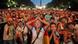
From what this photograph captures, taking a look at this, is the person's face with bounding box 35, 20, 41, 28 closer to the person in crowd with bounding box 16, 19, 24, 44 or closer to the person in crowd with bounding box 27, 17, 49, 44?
the person in crowd with bounding box 27, 17, 49, 44

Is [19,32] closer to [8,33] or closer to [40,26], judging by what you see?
[8,33]

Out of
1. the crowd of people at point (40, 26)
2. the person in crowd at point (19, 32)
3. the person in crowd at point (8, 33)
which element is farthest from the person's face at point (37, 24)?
the person in crowd at point (8, 33)

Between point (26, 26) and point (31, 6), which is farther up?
point (31, 6)

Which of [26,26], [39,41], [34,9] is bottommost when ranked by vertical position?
[39,41]

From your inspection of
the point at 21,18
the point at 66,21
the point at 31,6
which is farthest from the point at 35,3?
the point at 66,21

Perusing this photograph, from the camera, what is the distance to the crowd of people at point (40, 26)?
369cm

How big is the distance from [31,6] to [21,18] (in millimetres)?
257

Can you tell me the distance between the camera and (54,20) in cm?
377

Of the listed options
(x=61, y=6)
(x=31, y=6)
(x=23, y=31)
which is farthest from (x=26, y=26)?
(x=61, y=6)

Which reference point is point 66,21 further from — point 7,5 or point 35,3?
point 7,5

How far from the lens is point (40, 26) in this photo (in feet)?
12.3

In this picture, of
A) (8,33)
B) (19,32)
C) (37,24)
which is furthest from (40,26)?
(8,33)

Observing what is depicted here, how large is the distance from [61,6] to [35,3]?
413 mm

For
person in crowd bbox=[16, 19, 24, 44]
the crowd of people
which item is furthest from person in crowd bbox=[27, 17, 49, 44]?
person in crowd bbox=[16, 19, 24, 44]
